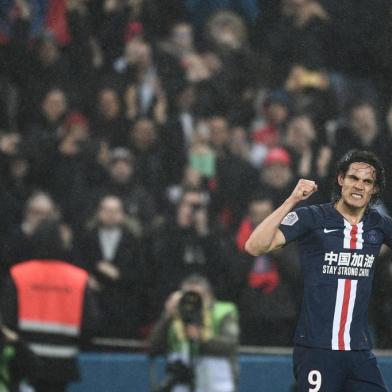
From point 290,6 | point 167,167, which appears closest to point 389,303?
point 167,167

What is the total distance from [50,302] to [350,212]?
2637 mm

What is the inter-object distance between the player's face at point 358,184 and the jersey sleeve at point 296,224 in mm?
206

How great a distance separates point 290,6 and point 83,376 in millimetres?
4620

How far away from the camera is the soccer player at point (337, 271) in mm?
6535

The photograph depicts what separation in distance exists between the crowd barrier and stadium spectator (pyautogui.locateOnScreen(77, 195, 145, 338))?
276mm

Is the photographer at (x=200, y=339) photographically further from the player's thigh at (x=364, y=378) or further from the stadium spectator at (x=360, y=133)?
the stadium spectator at (x=360, y=133)

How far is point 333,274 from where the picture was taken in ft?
21.7

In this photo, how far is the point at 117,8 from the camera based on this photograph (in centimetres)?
1295

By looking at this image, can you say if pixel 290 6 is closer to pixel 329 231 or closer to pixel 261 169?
pixel 261 169

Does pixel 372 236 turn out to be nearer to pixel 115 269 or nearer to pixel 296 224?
pixel 296 224

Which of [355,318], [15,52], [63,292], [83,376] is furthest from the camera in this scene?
[15,52]

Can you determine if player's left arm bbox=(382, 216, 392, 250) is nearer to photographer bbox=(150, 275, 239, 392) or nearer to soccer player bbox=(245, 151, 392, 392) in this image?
soccer player bbox=(245, 151, 392, 392)

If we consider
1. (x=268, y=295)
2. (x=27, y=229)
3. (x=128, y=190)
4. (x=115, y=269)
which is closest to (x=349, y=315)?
(x=268, y=295)

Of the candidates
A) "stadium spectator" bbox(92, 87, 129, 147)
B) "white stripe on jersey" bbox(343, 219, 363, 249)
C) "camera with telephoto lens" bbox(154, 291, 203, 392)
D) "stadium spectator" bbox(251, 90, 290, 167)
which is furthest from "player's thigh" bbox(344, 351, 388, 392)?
"stadium spectator" bbox(92, 87, 129, 147)
